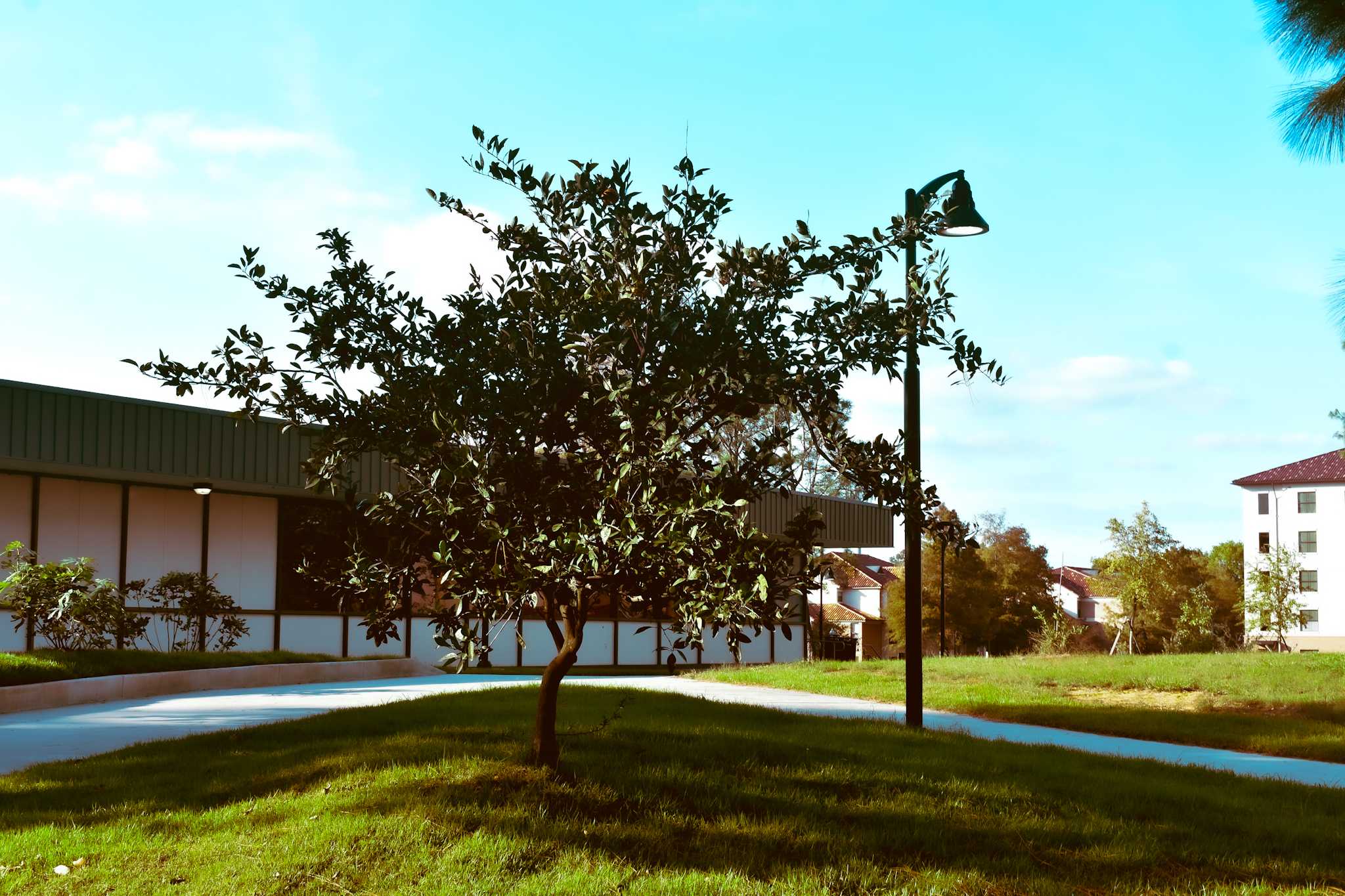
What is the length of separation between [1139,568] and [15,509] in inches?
1369

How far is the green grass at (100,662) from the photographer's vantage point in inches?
569

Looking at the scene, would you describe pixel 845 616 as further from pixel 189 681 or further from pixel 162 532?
pixel 189 681

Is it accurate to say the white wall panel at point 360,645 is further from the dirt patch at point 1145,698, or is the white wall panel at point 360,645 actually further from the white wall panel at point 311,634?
the dirt patch at point 1145,698

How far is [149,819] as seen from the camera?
7332 mm

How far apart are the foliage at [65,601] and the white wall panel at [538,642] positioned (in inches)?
378

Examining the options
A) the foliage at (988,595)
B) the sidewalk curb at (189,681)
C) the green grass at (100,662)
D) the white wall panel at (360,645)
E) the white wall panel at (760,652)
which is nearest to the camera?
the sidewalk curb at (189,681)

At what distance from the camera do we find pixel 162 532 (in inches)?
817

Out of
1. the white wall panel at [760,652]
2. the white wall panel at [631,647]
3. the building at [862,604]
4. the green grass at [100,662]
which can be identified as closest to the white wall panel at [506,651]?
the white wall panel at [631,647]

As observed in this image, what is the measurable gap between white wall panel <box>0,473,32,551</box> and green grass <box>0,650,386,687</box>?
3.44m

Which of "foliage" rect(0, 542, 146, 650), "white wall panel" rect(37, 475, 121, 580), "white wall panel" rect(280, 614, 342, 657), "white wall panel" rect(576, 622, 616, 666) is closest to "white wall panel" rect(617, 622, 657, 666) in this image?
"white wall panel" rect(576, 622, 616, 666)

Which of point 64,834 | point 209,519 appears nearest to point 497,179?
point 64,834

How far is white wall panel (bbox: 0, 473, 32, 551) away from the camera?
18.8 m

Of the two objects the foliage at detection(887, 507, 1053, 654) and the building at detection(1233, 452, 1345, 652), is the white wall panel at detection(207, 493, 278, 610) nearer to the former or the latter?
the foliage at detection(887, 507, 1053, 654)

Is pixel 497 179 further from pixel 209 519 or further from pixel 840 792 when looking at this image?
pixel 209 519
